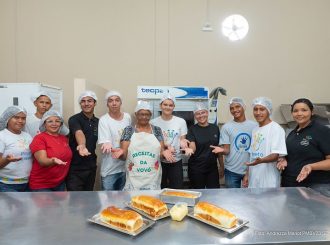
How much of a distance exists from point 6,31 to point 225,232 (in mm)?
4136

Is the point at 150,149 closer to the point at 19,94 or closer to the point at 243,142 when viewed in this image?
the point at 243,142

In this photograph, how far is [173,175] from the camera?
8.66 ft

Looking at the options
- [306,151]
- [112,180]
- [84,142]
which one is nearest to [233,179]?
[306,151]

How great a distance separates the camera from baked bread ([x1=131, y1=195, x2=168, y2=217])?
117 centimetres

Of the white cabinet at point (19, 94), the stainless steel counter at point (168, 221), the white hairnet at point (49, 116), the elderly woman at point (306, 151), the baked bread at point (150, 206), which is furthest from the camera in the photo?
the white cabinet at point (19, 94)

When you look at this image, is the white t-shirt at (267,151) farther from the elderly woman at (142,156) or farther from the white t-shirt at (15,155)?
the white t-shirt at (15,155)

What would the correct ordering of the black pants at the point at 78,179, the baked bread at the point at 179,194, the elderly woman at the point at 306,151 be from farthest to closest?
the black pants at the point at 78,179 → the elderly woman at the point at 306,151 → the baked bread at the point at 179,194

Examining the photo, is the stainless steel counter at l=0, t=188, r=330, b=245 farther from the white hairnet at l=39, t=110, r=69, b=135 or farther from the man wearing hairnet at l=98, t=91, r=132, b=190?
the man wearing hairnet at l=98, t=91, r=132, b=190

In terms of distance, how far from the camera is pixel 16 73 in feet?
12.7

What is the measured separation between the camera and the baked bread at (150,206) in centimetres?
117

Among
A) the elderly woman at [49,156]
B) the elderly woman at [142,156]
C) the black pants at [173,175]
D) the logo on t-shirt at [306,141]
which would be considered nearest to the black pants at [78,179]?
the elderly woman at [49,156]

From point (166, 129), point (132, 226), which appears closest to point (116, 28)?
point (166, 129)

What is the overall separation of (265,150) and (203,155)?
2.13 ft

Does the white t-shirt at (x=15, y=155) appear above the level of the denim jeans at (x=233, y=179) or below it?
above
